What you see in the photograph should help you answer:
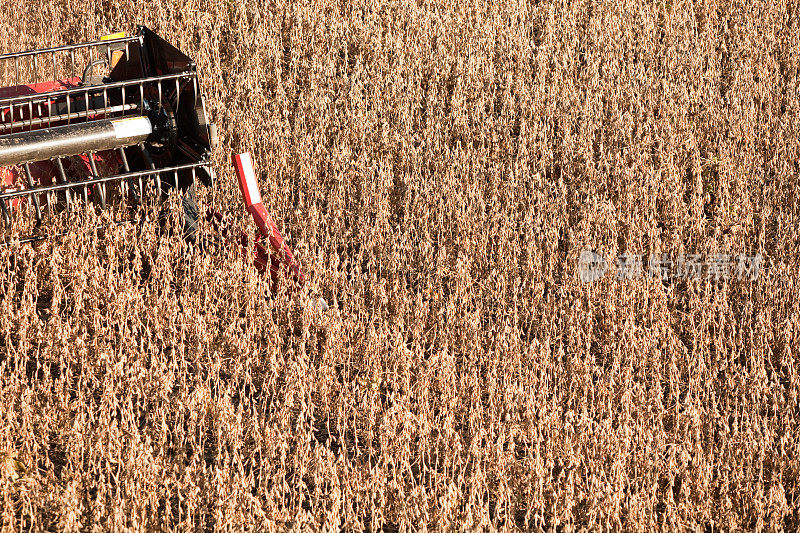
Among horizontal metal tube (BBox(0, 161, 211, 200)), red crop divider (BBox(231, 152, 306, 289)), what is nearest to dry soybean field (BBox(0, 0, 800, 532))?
red crop divider (BBox(231, 152, 306, 289))

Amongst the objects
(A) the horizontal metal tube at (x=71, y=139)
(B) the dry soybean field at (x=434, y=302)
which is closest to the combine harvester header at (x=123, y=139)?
(A) the horizontal metal tube at (x=71, y=139)

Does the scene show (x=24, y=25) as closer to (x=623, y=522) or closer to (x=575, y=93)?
(x=575, y=93)

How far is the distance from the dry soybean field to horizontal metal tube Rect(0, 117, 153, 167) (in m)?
0.42

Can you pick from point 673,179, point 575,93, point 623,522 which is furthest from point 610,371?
point 575,93

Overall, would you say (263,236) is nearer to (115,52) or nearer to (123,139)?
(123,139)

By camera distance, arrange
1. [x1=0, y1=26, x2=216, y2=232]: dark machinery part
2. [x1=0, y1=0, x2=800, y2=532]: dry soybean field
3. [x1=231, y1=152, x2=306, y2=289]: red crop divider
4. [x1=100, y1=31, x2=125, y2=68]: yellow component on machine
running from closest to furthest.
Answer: [x1=0, y1=0, x2=800, y2=532]: dry soybean field, [x1=0, y1=26, x2=216, y2=232]: dark machinery part, [x1=231, y1=152, x2=306, y2=289]: red crop divider, [x1=100, y1=31, x2=125, y2=68]: yellow component on machine

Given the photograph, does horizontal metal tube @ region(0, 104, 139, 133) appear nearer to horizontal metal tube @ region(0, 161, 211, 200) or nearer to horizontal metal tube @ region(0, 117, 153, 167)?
horizontal metal tube @ region(0, 117, 153, 167)

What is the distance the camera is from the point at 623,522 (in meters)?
3.03

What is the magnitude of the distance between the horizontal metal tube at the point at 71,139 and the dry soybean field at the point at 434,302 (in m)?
0.42

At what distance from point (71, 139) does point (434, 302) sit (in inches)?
68.8

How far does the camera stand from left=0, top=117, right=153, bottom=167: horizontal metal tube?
3.84 m

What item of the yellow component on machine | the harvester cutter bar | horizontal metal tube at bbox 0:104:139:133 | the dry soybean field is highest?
the yellow component on machine

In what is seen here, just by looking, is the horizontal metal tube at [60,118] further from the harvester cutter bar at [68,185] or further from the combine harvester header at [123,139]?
the harvester cutter bar at [68,185]

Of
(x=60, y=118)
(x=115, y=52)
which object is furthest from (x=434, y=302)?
(x=115, y=52)
